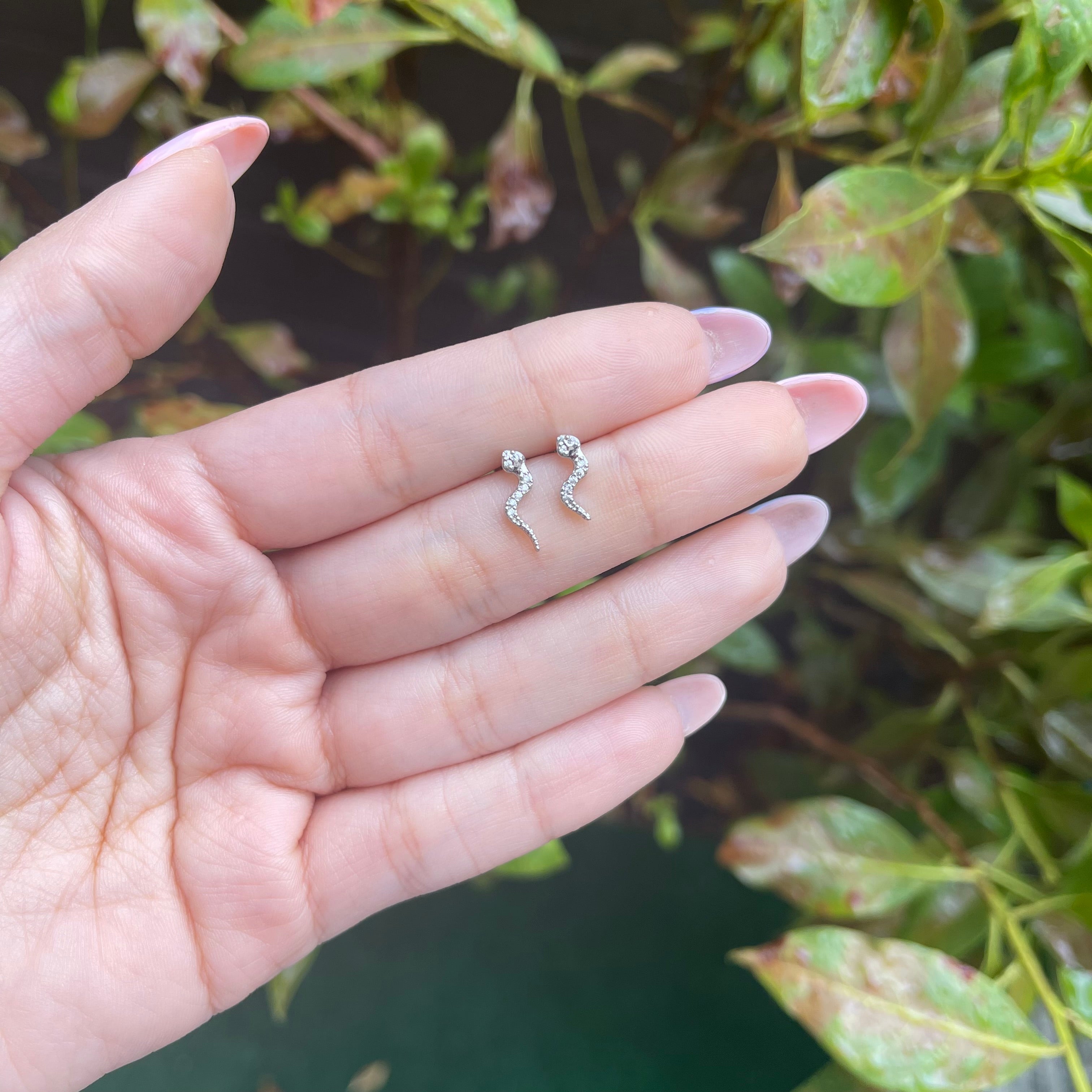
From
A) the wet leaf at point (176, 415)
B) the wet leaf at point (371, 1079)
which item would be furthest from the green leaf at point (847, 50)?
the wet leaf at point (371, 1079)

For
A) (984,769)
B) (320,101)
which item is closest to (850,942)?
(984,769)

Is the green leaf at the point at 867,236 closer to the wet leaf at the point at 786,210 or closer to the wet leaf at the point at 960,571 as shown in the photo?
the wet leaf at the point at 786,210

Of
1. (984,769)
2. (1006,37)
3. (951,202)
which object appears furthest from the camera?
(1006,37)

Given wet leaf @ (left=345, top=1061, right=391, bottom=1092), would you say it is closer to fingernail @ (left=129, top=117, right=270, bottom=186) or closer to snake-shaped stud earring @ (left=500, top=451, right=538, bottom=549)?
snake-shaped stud earring @ (left=500, top=451, right=538, bottom=549)

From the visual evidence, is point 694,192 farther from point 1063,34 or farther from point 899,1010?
point 899,1010

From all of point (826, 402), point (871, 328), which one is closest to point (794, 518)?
point (826, 402)

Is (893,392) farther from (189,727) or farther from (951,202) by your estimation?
(189,727)
